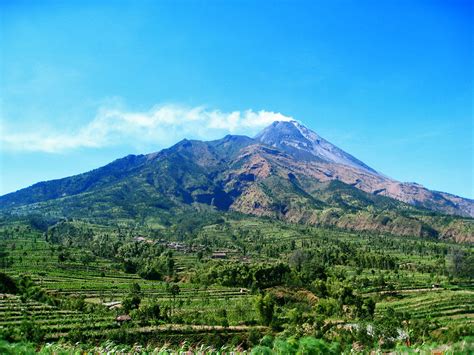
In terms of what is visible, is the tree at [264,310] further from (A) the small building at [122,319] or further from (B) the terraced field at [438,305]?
(B) the terraced field at [438,305]

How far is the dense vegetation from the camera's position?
112ft

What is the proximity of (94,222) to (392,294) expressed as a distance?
520 ft

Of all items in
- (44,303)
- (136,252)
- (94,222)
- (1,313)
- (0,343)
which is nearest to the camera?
(0,343)

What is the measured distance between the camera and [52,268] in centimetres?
7981

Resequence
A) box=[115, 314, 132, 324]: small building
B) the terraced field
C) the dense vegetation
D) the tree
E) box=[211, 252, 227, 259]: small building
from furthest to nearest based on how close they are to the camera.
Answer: box=[211, 252, 227, 259]: small building → the terraced field → the tree → box=[115, 314, 132, 324]: small building → the dense vegetation

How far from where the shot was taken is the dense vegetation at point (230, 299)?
3403 centimetres

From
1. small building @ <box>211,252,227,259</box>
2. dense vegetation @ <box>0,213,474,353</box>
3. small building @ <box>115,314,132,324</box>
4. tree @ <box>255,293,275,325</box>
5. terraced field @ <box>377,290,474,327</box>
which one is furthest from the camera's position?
small building @ <box>211,252,227,259</box>

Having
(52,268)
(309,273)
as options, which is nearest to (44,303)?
(52,268)

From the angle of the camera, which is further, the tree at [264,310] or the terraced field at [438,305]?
the terraced field at [438,305]

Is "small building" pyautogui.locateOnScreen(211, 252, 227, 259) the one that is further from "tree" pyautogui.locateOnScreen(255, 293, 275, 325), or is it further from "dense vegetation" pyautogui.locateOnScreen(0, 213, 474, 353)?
"tree" pyautogui.locateOnScreen(255, 293, 275, 325)

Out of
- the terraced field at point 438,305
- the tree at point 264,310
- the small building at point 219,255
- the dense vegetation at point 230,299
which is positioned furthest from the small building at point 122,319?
the small building at point 219,255

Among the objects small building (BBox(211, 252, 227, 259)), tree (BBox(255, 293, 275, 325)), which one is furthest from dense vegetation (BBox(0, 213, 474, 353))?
small building (BBox(211, 252, 227, 259))

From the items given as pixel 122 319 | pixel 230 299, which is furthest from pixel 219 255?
pixel 122 319

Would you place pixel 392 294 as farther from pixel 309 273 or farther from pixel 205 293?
pixel 205 293
